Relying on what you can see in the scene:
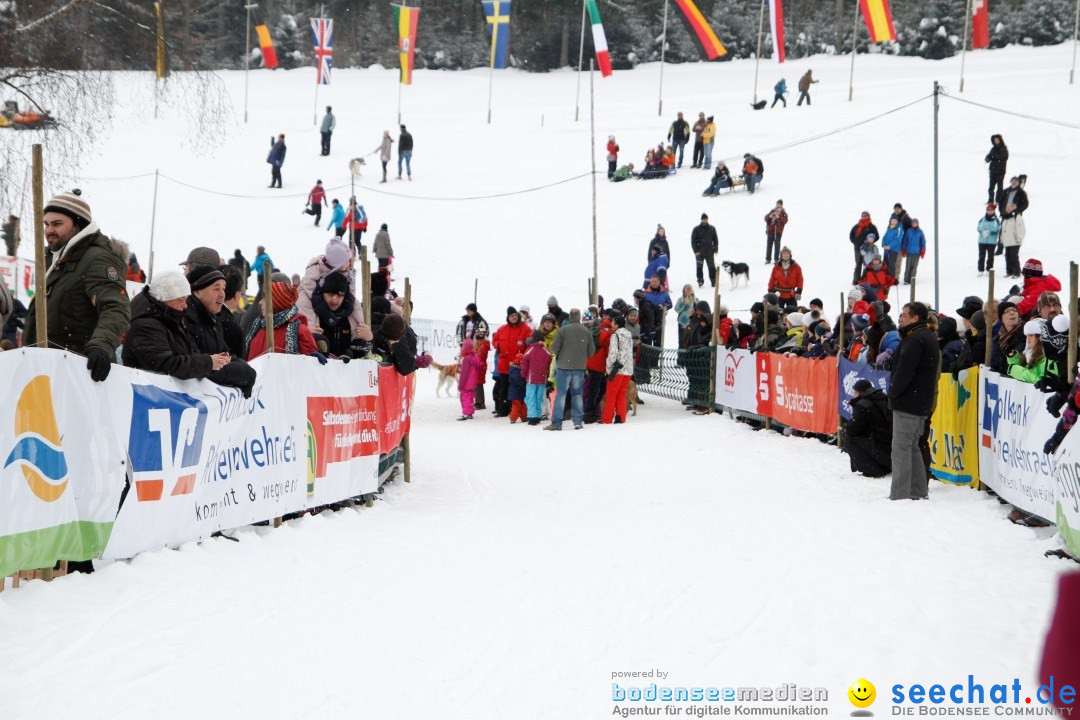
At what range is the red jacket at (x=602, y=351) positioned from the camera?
1908 cm

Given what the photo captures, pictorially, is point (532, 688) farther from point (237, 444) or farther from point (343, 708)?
point (237, 444)

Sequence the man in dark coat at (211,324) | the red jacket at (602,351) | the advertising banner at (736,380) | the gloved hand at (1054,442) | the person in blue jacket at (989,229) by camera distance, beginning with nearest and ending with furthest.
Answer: the man in dark coat at (211,324) < the gloved hand at (1054,442) < the advertising banner at (736,380) < the red jacket at (602,351) < the person in blue jacket at (989,229)

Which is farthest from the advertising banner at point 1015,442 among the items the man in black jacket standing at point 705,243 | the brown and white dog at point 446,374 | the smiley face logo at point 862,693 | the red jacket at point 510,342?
the man in black jacket standing at point 705,243

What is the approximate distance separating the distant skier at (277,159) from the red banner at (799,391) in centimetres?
2431

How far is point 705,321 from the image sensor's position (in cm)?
1983

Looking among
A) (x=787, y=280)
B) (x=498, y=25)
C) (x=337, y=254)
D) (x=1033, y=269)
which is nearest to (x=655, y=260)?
(x=787, y=280)

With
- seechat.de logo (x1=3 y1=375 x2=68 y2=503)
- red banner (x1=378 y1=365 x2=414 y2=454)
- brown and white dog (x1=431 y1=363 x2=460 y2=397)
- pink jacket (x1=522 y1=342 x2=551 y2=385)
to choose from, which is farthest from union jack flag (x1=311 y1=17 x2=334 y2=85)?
seechat.de logo (x1=3 y1=375 x2=68 y2=503)

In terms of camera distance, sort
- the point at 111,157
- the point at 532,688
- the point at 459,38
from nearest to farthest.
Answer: the point at 532,688 → the point at 111,157 → the point at 459,38

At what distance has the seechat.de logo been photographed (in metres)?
5.45

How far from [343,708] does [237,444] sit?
330 cm

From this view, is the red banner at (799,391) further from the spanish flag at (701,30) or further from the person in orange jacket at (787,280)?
the spanish flag at (701,30)

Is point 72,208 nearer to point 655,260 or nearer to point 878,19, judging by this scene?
point 655,260

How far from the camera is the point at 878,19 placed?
135 feet

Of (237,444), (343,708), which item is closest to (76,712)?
(343,708)
